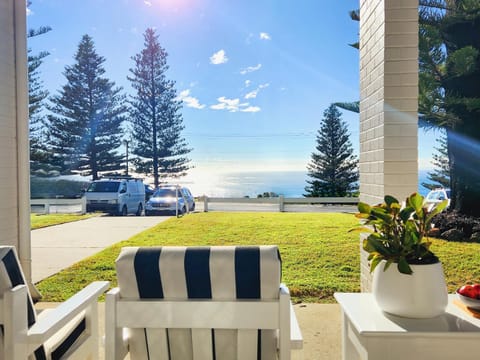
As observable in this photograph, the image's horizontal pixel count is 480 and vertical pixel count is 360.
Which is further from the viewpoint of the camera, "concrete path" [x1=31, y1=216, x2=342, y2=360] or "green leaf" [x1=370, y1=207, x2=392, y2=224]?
"concrete path" [x1=31, y1=216, x2=342, y2=360]

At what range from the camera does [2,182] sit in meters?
2.85

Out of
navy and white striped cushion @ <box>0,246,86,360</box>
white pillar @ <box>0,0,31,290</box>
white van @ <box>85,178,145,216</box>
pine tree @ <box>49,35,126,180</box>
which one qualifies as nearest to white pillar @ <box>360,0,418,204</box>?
navy and white striped cushion @ <box>0,246,86,360</box>

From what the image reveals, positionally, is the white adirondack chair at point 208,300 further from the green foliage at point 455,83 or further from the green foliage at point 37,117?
the green foliage at point 37,117

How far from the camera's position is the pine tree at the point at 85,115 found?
1688 cm

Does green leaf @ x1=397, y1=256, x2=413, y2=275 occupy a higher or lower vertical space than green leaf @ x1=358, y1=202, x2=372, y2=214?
lower

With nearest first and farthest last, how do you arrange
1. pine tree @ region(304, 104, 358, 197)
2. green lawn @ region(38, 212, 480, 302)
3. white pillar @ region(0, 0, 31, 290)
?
white pillar @ region(0, 0, 31, 290), green lawn @ region(38, 212, 480, 302), pine tree @ region(304, 104, 358, 197)

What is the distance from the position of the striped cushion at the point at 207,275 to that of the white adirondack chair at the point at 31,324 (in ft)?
0.90

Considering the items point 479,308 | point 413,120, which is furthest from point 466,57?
point 479,308

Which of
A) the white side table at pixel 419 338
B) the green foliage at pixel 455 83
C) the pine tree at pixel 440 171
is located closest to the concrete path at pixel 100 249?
the white side table at pixel 419 338

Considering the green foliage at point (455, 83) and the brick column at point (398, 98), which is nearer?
the brick column at point (398, 98)

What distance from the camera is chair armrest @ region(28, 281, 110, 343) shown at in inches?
46.0

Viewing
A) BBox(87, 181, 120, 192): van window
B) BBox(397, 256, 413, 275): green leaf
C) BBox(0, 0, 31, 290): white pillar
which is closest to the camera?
BBox(397, 256, 413, 275): green leaf

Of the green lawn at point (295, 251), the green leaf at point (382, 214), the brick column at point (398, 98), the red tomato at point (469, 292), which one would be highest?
the brick column at point (398, 98)

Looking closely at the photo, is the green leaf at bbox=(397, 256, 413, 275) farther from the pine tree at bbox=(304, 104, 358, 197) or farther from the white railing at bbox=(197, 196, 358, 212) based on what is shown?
the pine tree at bbox=(304, 104, 358, 197)
